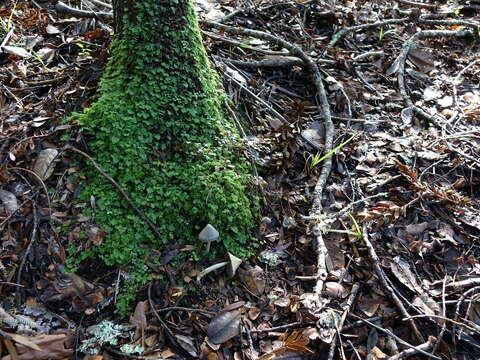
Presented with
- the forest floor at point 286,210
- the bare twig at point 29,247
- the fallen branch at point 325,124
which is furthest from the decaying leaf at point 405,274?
the bare twig at point 29,247

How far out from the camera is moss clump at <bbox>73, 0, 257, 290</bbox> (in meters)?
2.51

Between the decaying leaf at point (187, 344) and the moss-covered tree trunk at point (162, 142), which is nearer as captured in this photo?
the decaying leaf at point (187, 344)

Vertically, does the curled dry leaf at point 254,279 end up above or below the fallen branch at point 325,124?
below

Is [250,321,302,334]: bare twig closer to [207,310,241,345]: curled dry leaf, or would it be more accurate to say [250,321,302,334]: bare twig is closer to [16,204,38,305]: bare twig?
[207,310,241,345]: curled dry leaf

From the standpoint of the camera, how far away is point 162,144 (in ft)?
8.77

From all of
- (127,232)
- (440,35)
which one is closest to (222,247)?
(127,232)

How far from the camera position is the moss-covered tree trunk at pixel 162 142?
2.51 m

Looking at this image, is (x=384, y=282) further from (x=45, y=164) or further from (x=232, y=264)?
(x=45, y=164)

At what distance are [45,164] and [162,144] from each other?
0.72m

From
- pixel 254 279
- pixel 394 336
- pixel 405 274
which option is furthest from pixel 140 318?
pixel 405 274

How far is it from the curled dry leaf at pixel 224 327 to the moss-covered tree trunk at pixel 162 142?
44cm

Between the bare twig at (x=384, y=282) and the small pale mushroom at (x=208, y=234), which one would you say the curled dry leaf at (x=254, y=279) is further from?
the bare twig at (x=384, y=282)

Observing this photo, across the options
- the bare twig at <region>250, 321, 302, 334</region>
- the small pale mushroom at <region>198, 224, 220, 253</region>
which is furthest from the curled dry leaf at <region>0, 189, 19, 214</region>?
the bare twig at <region>250, 321, 302, 334</region>

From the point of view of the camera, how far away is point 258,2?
4395 mm
